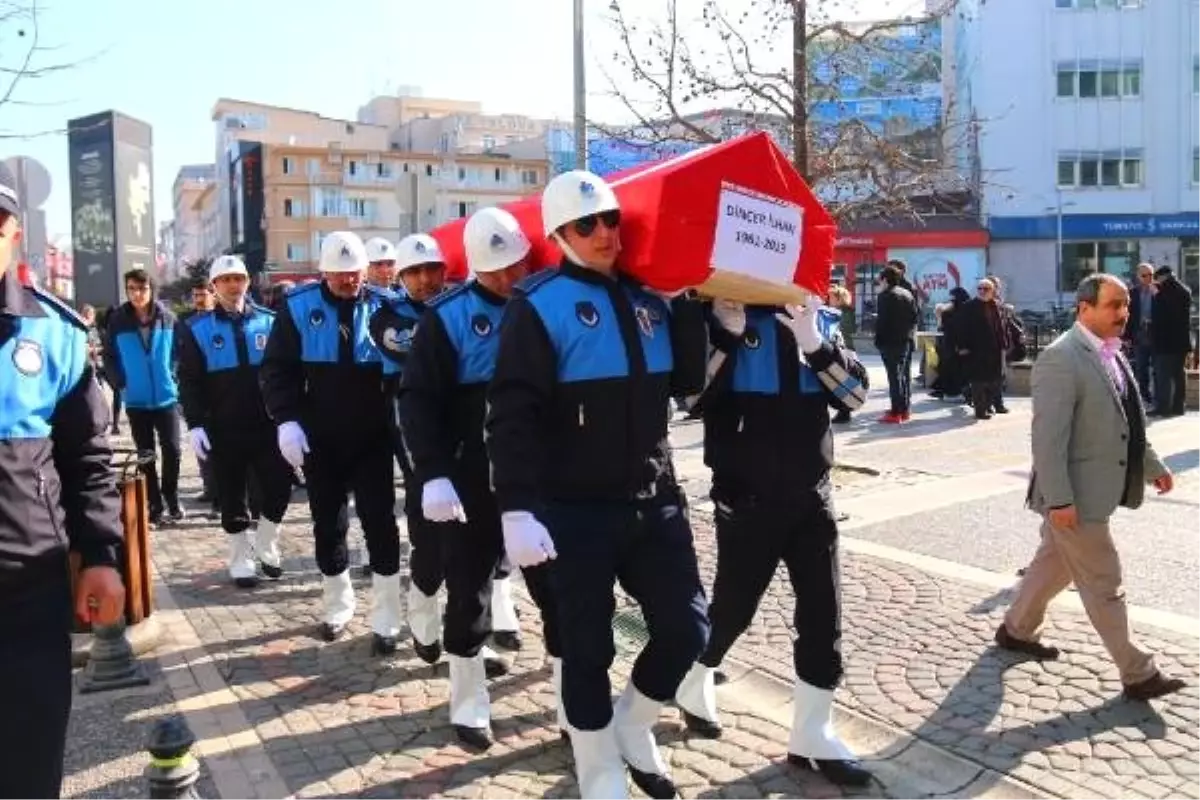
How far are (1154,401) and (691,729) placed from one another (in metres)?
12.0

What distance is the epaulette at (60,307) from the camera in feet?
9.84

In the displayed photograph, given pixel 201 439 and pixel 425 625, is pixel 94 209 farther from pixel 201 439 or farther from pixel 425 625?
pixel 425 625

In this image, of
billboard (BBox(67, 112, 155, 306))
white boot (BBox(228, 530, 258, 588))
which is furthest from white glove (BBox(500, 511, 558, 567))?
billboard (BBox(67, 112, 155, 306))

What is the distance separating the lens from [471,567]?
4.63 meters

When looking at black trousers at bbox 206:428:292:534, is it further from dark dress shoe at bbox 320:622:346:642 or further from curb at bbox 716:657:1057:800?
curb at bbox 716:657:1057:800

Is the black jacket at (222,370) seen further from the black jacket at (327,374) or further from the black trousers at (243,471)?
the black jacket at (327,374)

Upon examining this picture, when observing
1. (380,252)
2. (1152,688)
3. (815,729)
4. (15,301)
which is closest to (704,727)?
(815,729)

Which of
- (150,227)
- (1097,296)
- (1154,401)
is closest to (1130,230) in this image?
(1154,401)

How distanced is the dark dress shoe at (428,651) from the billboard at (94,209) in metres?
17.6

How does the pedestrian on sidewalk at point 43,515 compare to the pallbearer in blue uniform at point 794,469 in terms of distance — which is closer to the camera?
the pedestrian on sidewalk at point 43,515

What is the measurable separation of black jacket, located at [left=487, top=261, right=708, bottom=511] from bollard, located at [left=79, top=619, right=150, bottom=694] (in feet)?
9.14

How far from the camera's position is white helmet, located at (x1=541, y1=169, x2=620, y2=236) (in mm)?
3658

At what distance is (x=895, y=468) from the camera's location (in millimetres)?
10922

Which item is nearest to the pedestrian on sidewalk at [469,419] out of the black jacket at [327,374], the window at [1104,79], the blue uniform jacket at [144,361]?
the black jacket at [327,374]
